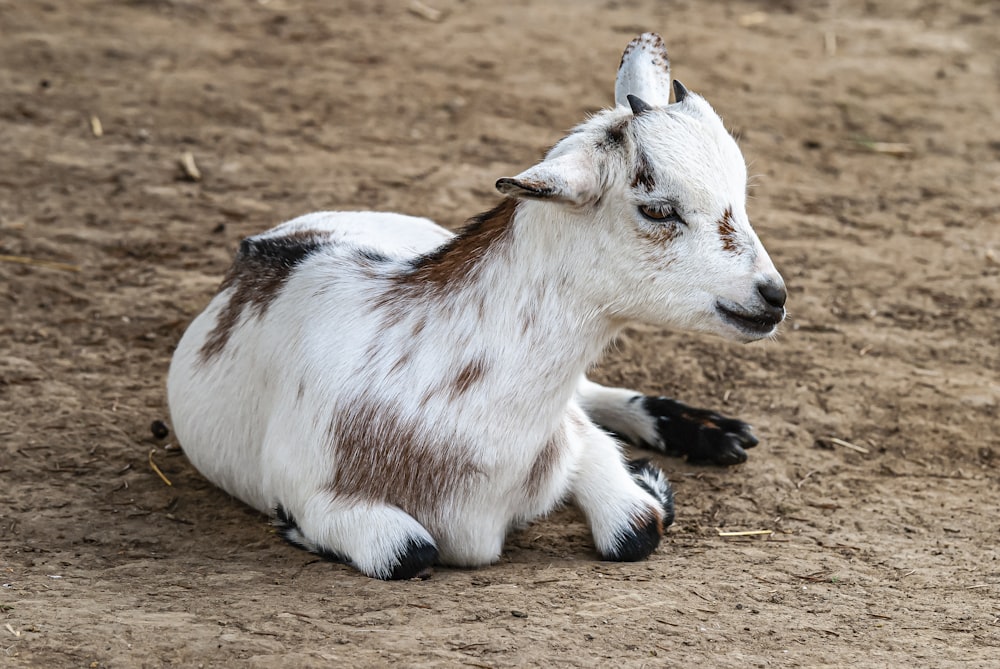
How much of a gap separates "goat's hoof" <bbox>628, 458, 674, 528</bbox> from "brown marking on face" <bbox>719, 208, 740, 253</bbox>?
4.09ft

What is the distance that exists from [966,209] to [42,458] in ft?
18.1

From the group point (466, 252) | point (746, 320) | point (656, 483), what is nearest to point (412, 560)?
point (466, 252)

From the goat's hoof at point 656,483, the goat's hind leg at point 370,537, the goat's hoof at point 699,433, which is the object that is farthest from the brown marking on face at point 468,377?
the goat's hoof at point 699,433

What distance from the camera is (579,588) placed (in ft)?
13.3

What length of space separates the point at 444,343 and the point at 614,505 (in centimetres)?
87

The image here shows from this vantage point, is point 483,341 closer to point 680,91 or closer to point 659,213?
point 659,213

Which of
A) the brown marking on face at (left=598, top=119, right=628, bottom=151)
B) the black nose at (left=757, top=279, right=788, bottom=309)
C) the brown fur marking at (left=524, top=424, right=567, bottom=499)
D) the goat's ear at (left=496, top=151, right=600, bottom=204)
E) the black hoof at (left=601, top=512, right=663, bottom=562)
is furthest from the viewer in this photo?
the black hoof at (left=601, top=512, right=663, bottom=562)

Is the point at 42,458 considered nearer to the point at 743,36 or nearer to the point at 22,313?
the point at 22,313

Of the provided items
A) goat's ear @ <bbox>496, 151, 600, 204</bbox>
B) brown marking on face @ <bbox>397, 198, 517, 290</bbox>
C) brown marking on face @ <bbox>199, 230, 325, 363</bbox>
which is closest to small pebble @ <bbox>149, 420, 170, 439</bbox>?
brown marking on face @ <bbox>199, 230, 325, 363</bbox>

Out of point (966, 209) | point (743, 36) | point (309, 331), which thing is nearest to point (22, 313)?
point (309, 331)

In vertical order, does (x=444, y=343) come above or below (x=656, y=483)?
above

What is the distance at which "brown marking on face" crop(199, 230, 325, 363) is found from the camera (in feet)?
15.1

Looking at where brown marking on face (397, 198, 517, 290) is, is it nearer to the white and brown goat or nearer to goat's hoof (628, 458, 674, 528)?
the white and brown goat

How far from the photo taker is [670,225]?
12.5 ft
